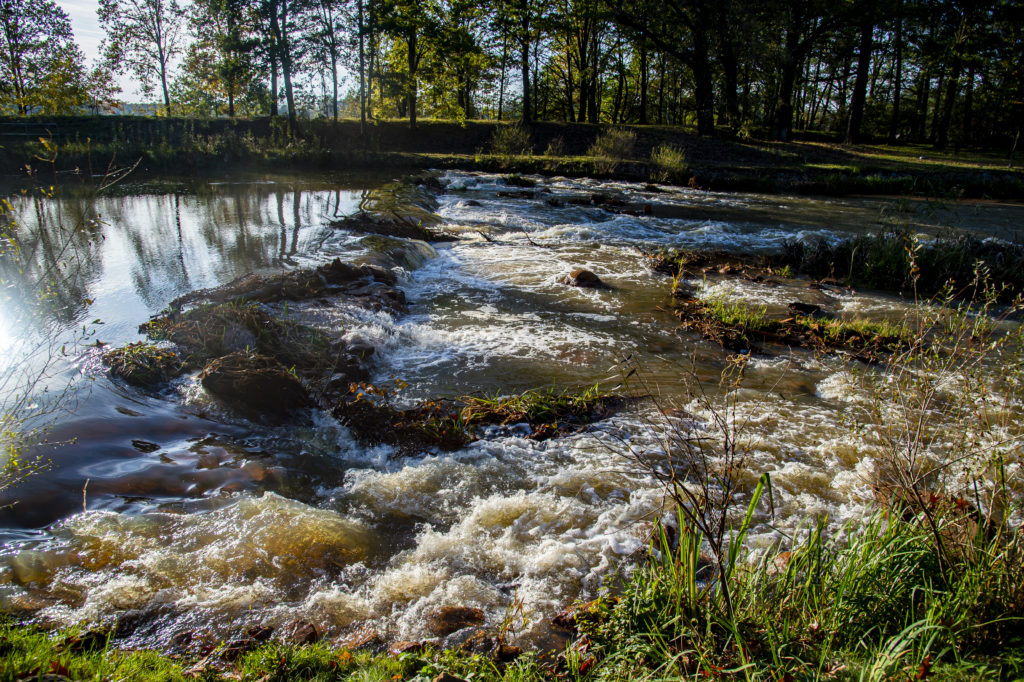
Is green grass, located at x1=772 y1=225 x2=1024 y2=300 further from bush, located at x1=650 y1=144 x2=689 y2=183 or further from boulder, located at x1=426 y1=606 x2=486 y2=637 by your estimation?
bush, located at x1=650 y1=144 x2=689 y2=183

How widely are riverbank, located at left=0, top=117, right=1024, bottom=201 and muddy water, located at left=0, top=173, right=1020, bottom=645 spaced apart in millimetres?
14778

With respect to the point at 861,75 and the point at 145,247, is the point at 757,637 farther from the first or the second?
the point at 861,75

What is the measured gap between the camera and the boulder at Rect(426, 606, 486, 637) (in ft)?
8.93

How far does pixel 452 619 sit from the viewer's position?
2.77 metres

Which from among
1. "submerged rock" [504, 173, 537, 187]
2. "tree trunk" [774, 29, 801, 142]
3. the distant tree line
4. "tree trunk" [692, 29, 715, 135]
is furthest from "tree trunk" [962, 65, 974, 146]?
"submerged rock" [504, 173, 537, 187]

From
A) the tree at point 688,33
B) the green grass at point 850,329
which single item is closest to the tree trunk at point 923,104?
the tree at point 688,33

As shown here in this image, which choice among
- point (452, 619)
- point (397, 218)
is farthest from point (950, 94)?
point (452, 619)

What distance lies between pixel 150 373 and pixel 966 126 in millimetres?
46267

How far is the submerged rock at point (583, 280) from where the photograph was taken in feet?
29.4

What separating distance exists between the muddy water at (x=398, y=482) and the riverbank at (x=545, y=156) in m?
14.8

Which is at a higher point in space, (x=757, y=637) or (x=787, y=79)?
(x=787, y=79)

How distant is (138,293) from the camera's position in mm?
7723

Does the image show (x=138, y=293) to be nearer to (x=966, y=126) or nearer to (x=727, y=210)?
(x=727, y=210)

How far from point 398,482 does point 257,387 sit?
1.80 m
